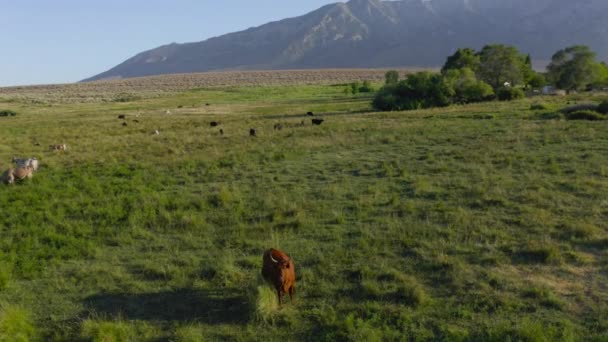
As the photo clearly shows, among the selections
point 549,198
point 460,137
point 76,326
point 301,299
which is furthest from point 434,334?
point 460,137

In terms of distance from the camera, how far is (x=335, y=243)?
9469 millimetres

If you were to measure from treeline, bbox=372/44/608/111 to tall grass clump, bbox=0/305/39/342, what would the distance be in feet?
124

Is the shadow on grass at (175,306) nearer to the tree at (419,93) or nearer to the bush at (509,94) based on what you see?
the tree at (419,93)

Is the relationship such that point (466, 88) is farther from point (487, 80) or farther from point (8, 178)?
point (8, 178)

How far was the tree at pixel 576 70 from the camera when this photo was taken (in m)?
52.0

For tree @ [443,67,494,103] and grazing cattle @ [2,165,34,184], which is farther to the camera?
tree @ [443,67,494,103]

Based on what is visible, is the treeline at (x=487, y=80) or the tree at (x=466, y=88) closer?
the treeline at (x=487, y=80)

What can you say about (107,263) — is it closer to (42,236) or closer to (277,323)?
(42,236)

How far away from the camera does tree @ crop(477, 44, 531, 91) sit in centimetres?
5200

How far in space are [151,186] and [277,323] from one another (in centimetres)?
909

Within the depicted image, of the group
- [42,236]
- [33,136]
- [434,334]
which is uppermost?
[33,136]

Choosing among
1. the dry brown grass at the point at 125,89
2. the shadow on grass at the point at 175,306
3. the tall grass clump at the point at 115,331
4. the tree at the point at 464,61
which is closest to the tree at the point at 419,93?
the tree at the point at 464,61

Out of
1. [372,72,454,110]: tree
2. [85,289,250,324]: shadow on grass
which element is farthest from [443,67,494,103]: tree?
[85,289,250,324]: shadow on grass

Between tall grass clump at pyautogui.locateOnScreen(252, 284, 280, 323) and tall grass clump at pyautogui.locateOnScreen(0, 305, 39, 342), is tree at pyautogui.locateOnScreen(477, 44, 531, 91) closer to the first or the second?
tall grass clump at pyautogui.locateOnScreen(252, 284, 280, 323)
